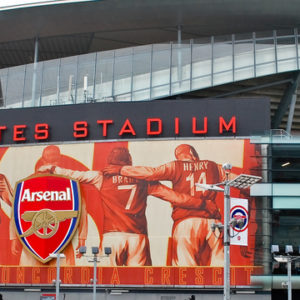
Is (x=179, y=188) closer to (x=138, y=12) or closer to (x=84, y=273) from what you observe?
(x=84, y=273)

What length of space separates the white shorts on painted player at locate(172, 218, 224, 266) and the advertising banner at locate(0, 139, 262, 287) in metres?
0.06

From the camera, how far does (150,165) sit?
42094 millimetres

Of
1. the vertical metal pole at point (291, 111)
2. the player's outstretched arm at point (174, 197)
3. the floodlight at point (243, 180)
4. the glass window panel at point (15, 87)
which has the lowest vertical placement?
the floodlight at point (243, 180)

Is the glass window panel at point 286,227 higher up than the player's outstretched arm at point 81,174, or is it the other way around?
the player's outstretched arm at point 81,174

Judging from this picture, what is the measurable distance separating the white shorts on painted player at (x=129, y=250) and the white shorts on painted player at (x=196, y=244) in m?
1.71

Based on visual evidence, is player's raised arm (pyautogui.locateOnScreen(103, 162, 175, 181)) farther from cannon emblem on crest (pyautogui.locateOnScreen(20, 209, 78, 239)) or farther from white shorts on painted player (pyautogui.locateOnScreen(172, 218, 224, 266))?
cannon emblem on crest (pyautogui.locateOnScreen(20, 209, 78, 239))

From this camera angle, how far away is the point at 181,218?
41.0 m

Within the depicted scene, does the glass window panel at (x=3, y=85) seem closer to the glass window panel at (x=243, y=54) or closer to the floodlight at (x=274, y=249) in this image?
the glass window panel at (x=243, y=54)

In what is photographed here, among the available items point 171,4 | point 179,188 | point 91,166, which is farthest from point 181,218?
point 171,4

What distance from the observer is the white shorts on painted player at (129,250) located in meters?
40.8

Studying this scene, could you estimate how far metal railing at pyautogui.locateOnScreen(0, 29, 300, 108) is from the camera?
4750 cm

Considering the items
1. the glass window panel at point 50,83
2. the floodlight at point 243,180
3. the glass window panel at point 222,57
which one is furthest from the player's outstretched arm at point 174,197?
the floodlight at point 243,180

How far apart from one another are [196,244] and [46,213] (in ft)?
30.8

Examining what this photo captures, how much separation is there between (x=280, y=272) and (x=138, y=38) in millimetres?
21592
